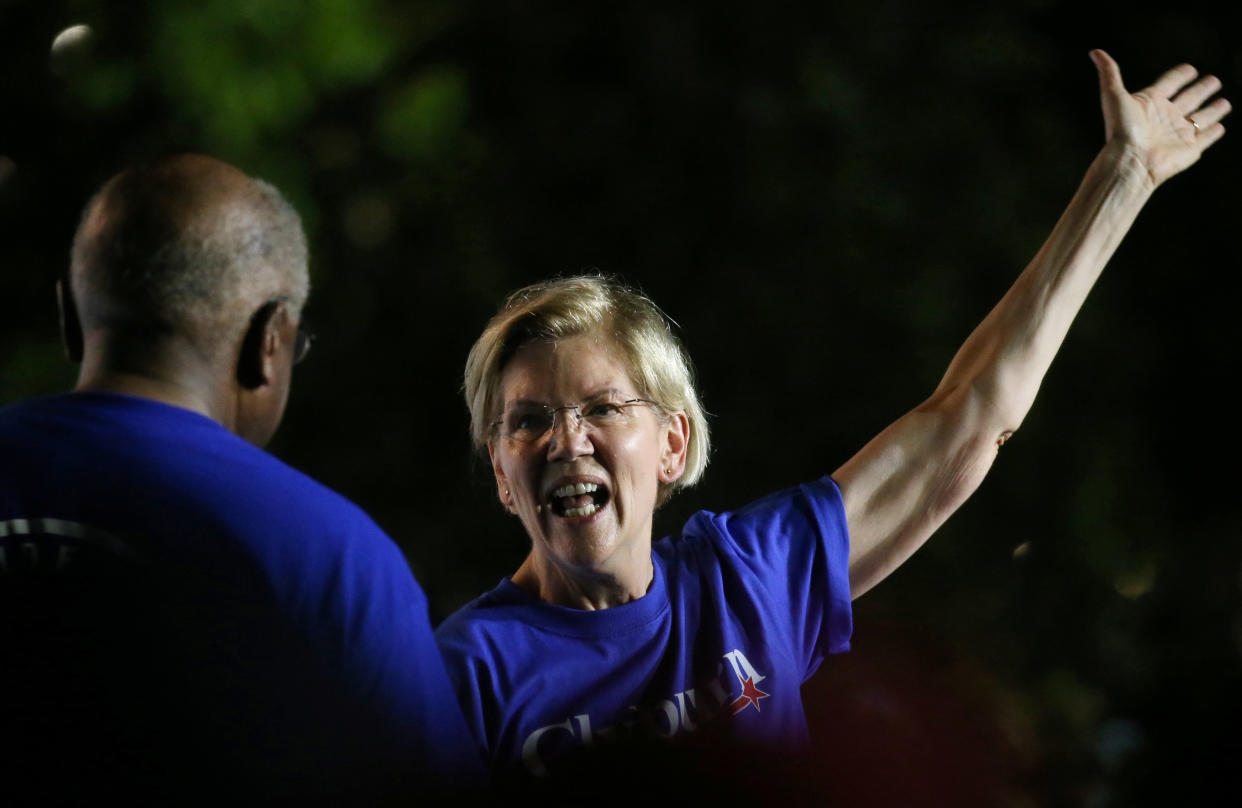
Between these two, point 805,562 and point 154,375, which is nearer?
point 154,375

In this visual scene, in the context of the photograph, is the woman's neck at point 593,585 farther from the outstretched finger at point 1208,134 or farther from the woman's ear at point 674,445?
the outstretched finger at point 1208,134

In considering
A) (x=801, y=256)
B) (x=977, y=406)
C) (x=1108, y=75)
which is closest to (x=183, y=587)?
(x=977, y=406)

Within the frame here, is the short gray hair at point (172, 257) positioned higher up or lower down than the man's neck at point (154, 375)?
higher up

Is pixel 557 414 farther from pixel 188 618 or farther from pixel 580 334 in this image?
pixel 188 618

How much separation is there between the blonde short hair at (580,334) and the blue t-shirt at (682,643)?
0.79 feet

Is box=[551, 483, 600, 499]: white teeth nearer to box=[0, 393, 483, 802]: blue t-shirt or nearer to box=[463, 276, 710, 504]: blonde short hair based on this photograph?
box=[463, 276, 710, 504]: blonde short hair

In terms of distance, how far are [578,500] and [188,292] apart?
2.53 ft

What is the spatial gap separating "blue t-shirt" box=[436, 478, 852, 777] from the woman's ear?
0.34 feet

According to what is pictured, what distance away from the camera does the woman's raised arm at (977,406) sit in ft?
6.86

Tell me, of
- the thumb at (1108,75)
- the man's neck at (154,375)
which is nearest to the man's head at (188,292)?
the man's neck at (154,375)

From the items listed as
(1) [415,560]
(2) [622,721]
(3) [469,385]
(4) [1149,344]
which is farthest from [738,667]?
(4) [1149,344]

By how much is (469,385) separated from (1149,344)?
10.3 feet

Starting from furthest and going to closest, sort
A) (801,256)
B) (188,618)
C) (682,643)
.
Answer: (801,256) < (682,643) < (188,618)

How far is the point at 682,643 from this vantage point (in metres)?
1.91
